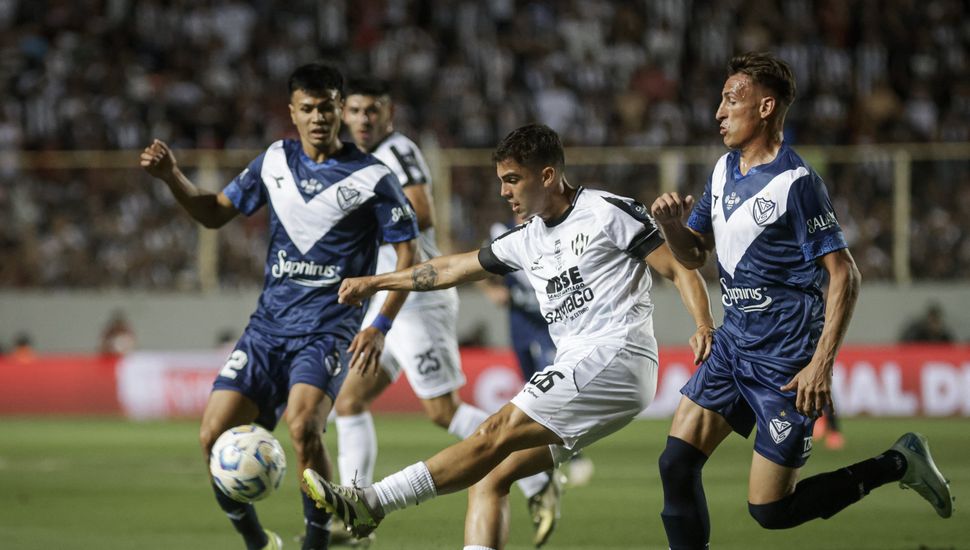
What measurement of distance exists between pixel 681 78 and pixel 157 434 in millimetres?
10832

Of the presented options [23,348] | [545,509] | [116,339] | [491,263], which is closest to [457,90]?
[116,339]

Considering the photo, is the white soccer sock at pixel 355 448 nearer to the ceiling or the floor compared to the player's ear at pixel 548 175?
nearer to the floor

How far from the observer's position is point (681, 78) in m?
22.3

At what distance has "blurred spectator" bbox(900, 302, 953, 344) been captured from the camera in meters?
18.5

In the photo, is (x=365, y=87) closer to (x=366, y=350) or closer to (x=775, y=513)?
(x=366, y=350)

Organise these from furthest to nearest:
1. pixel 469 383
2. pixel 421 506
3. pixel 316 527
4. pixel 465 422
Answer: pixel 469 383, pixel 421 506, pixel 465 422, pixel 316 527

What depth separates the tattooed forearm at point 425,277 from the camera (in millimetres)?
6676

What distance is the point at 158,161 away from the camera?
7.40 meters

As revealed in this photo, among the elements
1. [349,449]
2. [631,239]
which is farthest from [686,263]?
[349,449]

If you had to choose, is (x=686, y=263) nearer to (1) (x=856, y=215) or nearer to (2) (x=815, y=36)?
(1) (x=856, y=215)

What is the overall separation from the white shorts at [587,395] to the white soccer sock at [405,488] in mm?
545

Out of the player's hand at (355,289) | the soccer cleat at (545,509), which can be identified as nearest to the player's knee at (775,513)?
the soccer cleat at (545,509)

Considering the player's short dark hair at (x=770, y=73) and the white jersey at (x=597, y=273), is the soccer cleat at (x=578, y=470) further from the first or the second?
the player's short dark hair at (x=770, y=73)

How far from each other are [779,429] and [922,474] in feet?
3.08
